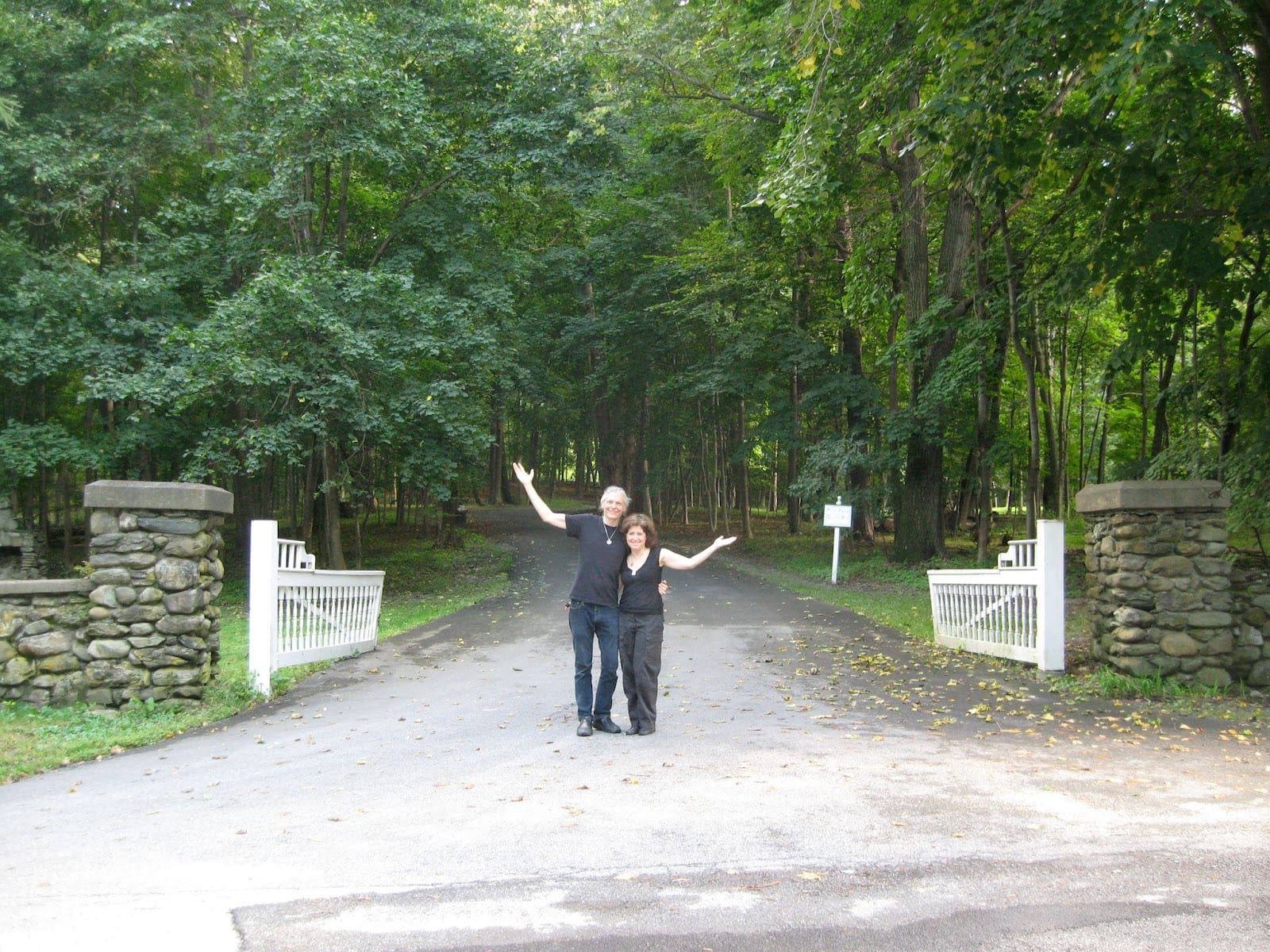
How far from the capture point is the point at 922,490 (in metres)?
20.3

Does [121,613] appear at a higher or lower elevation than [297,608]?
higher

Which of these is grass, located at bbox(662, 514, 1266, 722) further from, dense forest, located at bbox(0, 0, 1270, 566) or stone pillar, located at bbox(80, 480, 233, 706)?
stone pillar, located at bbox(80, 480, 233, 706)

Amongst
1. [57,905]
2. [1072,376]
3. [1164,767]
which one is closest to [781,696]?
[1164,767]

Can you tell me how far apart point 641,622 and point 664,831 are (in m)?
2.34

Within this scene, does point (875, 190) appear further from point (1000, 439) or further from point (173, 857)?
point (173, 857)

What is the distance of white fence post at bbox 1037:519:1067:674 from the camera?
30.5 ft

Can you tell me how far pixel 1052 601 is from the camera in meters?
9.30

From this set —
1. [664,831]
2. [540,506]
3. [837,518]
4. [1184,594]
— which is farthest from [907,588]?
[664,831]

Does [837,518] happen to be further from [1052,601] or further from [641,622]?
[641,622]

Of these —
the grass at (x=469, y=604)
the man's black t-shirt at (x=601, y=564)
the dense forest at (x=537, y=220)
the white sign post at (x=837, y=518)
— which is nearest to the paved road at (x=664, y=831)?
the grass at (x=469, y=604)

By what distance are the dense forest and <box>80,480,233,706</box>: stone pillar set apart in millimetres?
6942

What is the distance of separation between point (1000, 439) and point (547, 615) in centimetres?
940

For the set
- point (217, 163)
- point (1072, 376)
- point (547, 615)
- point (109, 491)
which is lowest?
point (547, 615)

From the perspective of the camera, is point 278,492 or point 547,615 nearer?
point 547,615
